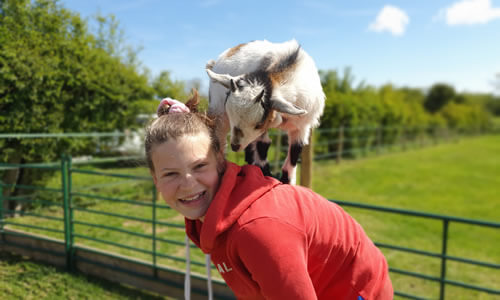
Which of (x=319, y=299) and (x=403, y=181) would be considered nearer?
(x=319, y=299)

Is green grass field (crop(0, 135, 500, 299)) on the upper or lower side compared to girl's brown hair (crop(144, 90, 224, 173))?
lower

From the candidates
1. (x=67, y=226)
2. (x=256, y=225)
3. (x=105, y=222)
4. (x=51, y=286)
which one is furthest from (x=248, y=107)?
(x=105, y=222)

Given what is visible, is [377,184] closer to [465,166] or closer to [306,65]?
[465,166]

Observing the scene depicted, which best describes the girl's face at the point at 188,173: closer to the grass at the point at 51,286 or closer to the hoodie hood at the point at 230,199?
the hoodie hood at the point at 230,199

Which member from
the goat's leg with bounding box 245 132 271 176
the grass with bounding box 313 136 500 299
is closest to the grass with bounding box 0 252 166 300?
the goat's leg with bounding box 245 132 271 176

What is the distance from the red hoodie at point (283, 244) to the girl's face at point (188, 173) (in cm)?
7

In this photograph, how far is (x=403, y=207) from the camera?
28.3 feet

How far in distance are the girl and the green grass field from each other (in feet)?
12.6

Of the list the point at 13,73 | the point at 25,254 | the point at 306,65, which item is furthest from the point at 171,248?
the point at 306,65

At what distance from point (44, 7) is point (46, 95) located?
5.13 ft

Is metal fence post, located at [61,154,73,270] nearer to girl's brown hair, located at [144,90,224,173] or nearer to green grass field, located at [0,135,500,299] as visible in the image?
green grass field, located at [0,135,500,299]

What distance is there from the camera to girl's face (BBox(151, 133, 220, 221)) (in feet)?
3.58

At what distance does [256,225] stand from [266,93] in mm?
808

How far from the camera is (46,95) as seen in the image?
6.04m
